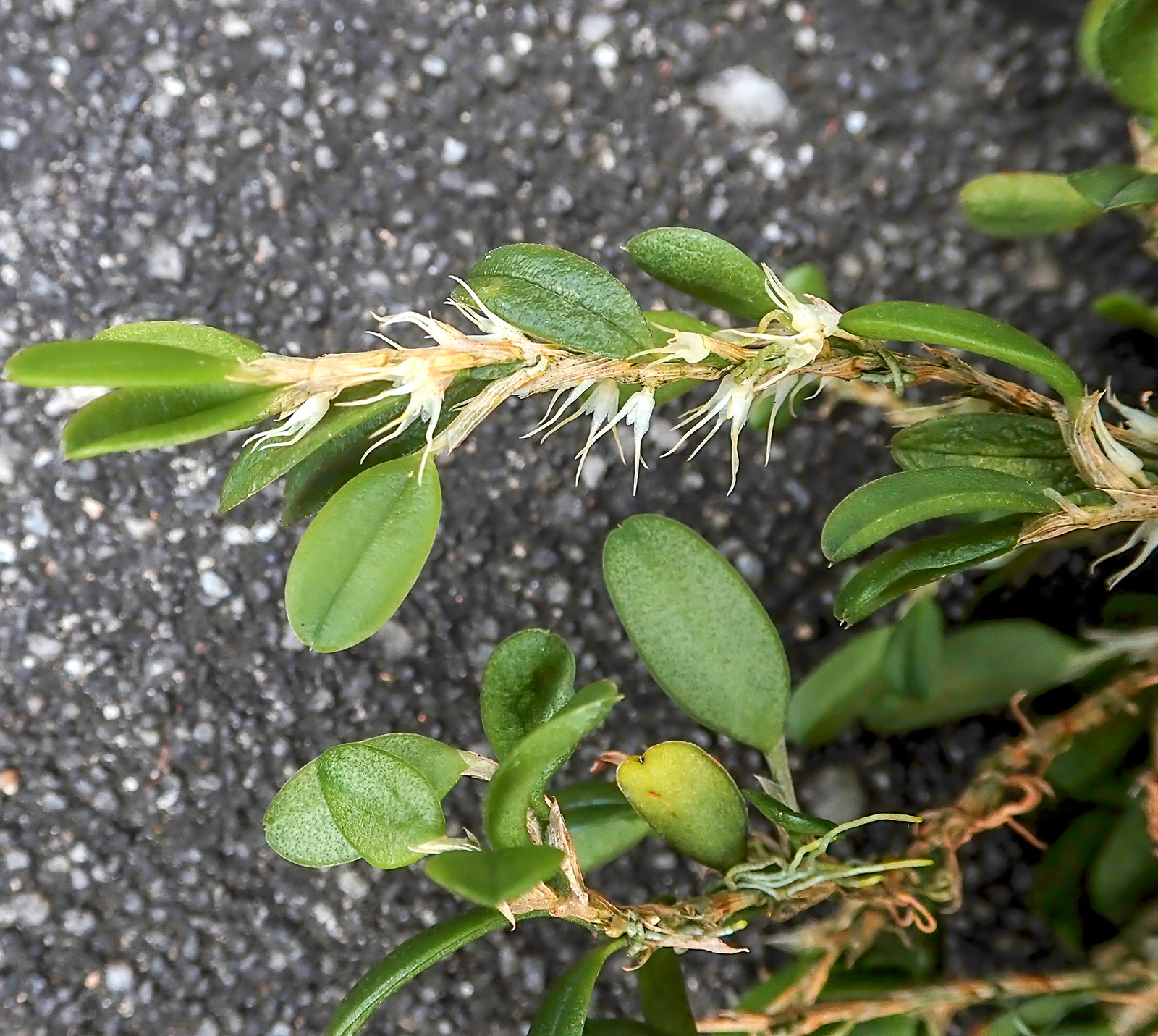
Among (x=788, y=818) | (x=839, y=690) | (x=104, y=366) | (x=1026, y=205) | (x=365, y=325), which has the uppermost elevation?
(x=104, y=366)

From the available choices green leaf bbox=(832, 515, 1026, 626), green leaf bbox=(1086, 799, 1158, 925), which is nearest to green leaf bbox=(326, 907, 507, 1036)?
green leaf bbox=(832, 515, 1026, 626)

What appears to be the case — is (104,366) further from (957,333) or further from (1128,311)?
(1128,311)

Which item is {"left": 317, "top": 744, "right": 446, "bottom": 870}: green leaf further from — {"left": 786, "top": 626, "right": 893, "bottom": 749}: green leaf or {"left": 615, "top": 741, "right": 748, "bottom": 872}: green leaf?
{"left": 786, "top": 626, "right": 893, "bottom": 749}: green leaf

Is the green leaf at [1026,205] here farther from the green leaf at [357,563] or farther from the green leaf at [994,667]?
the green leaf at [357,563]

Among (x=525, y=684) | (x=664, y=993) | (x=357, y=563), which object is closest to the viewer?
(x=357, y=563)

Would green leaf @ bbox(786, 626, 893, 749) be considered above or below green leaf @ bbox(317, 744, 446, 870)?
below

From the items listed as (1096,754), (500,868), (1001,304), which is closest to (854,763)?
(1096,754)

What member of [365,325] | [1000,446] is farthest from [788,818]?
[365,325]
